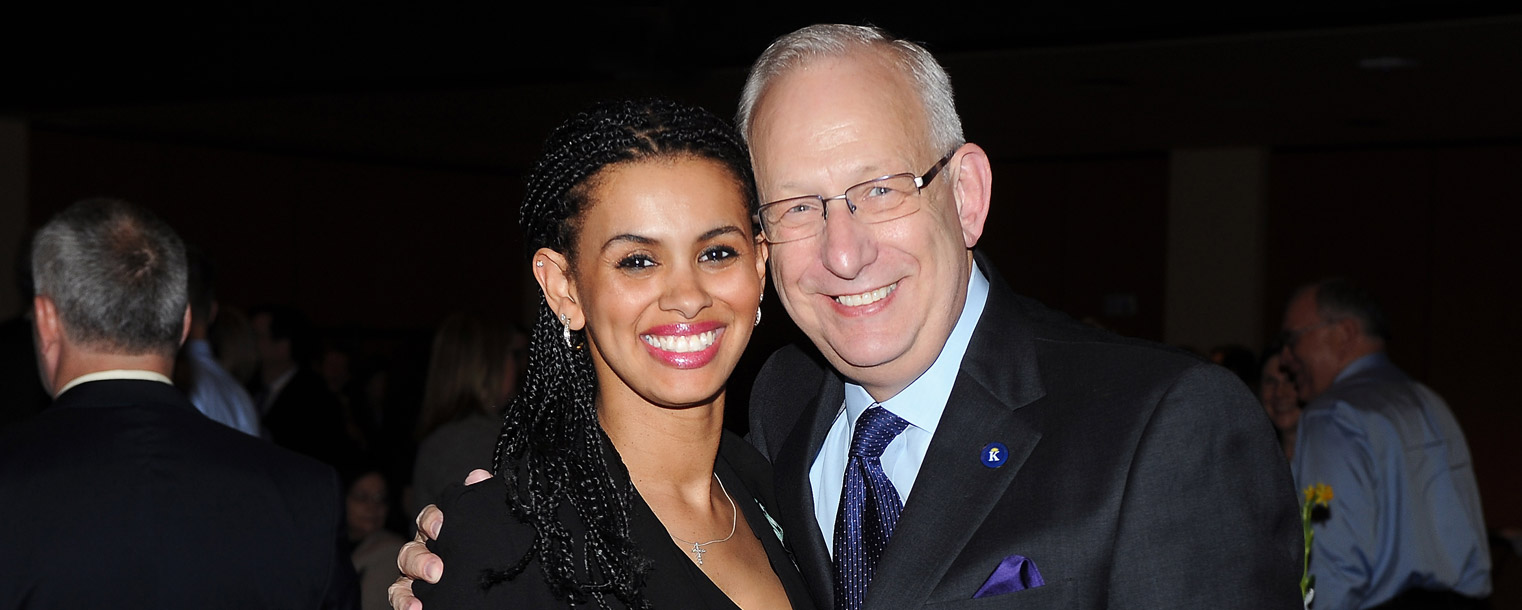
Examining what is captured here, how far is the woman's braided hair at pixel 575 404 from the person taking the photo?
166 centimetres

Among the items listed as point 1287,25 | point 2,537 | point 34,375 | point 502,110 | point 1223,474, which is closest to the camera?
point 1223,474

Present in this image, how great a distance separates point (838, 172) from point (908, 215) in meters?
0.11

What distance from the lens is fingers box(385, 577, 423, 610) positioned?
1729mm

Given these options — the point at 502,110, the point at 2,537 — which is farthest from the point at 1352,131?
the point at 2,537

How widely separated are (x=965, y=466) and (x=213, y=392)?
3.03 meters

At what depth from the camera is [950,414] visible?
68.2 inches

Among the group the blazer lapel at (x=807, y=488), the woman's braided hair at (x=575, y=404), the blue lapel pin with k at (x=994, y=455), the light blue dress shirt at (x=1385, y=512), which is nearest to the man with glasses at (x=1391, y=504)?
the light blue dress shirt at (x=1385, y=512)

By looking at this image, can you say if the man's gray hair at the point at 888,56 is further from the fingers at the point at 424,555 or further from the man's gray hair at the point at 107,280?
the man's gray hair at the point at 107,280

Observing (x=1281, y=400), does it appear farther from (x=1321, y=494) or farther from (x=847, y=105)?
(x=847, y=105)

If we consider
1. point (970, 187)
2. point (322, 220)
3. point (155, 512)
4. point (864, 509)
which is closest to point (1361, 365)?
point (970, 187)

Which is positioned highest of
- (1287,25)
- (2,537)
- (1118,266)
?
(1287,25)

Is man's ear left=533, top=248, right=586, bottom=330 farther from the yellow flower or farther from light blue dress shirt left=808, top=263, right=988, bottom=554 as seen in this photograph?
the yellow flower

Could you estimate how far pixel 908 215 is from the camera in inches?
70.2

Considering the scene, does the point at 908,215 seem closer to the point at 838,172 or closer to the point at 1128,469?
the point at 838,172
